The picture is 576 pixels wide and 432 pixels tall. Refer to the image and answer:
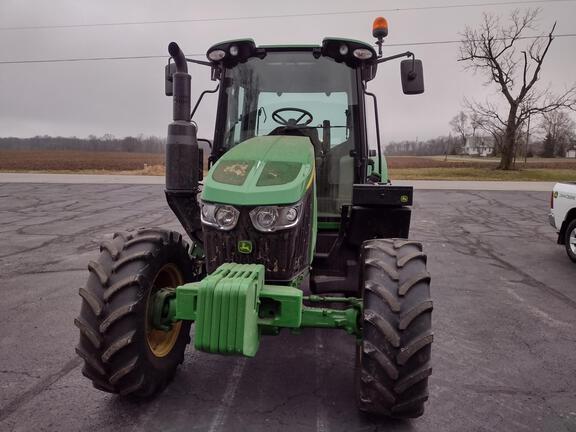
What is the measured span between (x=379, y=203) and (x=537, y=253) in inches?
238

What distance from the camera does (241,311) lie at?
8.30 ft

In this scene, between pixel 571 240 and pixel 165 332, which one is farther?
pixel 571 240

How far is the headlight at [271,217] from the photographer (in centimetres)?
298

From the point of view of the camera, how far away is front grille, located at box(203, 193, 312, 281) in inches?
118

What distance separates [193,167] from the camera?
150 inches

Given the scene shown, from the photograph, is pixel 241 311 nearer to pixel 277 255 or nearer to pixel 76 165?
pixel 277 255

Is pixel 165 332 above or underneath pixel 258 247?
underneath

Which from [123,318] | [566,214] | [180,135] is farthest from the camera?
[566,214]

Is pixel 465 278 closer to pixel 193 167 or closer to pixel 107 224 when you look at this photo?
pixel 193 167

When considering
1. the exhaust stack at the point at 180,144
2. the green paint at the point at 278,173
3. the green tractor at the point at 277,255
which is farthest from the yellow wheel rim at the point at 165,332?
the green paint at the point at 278,173

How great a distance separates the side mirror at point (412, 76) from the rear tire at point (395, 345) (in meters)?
2.13

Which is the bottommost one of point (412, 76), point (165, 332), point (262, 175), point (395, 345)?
point (165, 332)

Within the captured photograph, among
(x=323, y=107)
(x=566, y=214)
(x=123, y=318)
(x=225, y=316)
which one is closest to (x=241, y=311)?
(x=225, y=316)

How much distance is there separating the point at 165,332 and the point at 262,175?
4.51ft
